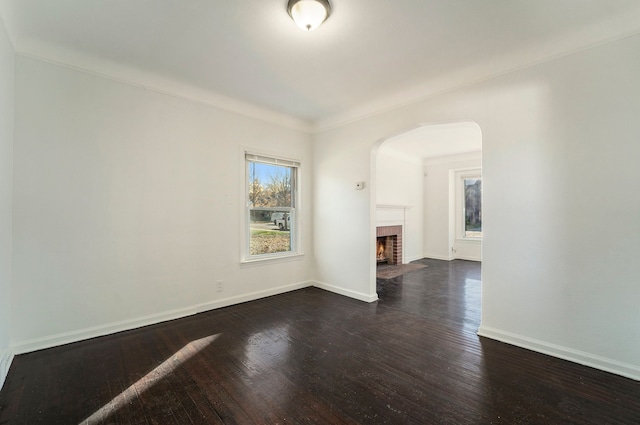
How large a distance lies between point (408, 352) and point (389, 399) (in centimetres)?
72

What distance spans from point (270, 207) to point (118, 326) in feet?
7.64

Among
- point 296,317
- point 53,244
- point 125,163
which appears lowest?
point 296,317

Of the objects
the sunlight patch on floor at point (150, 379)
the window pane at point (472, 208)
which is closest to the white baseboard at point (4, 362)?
the sunlight patch on floor at point (150, 379)

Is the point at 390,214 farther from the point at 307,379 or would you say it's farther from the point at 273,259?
the point at 307,379

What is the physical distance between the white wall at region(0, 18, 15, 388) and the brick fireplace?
5.92 meters

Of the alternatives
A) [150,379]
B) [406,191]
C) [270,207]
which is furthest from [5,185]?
[406,191]

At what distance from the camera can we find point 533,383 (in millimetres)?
2025

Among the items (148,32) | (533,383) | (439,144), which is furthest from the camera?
(439,144)

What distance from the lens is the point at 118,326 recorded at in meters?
2.88

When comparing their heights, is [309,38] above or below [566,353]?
above

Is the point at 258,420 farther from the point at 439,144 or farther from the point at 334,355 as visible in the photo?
the point at 439,144

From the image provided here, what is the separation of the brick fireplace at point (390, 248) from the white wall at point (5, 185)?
592 centimetres

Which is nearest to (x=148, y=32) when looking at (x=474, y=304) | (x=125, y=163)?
(x=125, y=163)

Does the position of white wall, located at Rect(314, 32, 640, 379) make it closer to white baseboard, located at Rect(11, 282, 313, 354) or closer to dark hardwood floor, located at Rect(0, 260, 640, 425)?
dark hardwood floor, located at Rect(0, 260, 640, 425)
